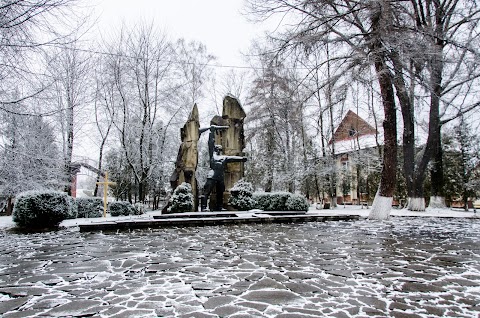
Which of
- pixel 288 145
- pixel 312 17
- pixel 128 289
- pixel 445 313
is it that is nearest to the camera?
pixel 445 313

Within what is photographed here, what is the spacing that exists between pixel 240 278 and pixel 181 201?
9.57 m

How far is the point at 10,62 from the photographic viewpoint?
583 centimetres

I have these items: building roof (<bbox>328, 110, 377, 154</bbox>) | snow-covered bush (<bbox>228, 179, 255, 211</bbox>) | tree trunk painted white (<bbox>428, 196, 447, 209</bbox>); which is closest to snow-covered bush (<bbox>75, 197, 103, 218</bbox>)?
snow-covered bush (<bbox>228, 179, 255, 211</bbox>)

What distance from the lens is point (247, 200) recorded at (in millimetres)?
14242

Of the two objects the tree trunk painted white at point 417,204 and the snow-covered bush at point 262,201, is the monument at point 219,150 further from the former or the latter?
the tree trunk painted white at point 417,204

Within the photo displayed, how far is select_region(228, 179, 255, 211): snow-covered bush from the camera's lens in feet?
46.6

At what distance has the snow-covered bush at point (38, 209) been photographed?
9.66 metres

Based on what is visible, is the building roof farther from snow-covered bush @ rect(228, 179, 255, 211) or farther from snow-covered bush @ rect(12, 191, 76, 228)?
snow-covered bush @ rect(12, 191, 76, 228)

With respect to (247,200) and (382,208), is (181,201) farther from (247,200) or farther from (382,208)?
(382,208)

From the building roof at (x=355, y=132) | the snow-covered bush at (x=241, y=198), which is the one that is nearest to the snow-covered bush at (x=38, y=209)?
the snow-covered bush at (x=241, y=198)

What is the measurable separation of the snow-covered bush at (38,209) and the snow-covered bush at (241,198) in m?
6.80

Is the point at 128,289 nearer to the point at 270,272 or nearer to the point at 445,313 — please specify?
the point at 270,272

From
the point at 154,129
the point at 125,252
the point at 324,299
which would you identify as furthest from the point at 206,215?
the point at 154,129

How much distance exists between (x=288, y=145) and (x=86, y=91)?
46.6ft
